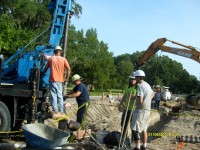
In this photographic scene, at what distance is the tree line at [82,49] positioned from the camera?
26.2 meters

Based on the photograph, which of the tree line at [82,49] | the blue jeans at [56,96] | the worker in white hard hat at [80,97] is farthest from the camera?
the tree line at [82,49]

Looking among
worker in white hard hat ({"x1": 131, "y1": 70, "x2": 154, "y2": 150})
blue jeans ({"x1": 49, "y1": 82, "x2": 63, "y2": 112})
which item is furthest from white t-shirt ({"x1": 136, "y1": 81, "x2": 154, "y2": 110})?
blue jeans ({"x1": 49, "y1": 82, "x2": 63, "y2": 112})

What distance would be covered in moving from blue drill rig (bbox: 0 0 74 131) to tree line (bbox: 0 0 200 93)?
34.9 ft

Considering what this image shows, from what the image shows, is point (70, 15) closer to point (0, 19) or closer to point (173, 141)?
point (173, 141)

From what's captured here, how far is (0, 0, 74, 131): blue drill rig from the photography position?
9.12 m

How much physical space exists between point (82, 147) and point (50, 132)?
35.2 inches

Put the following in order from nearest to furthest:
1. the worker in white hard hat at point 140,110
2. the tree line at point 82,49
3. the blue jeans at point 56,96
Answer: the worker in white hard hat at point 140,110 → the blue jeans at point 56,96 → the tree line at point 82,49

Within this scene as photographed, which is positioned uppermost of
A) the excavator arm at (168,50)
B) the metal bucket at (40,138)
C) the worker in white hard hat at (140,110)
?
the excavator arm at (168,50)

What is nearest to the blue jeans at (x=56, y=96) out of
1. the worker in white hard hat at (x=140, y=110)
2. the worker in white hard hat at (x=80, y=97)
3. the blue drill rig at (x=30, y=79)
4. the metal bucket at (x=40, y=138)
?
the worker in white hard hat at (x=80, y=97)

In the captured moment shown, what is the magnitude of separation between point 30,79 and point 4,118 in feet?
4.10

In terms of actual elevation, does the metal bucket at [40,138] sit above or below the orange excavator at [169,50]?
below

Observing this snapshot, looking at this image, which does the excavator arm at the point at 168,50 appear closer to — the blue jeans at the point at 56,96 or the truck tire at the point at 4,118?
the blue jeans at the point at 56,96

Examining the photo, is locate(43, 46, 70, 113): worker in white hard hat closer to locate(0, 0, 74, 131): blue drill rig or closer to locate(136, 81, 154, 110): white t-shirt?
locate(0, 0, 74, 131): blue drill rig

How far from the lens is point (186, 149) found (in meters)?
10.2
